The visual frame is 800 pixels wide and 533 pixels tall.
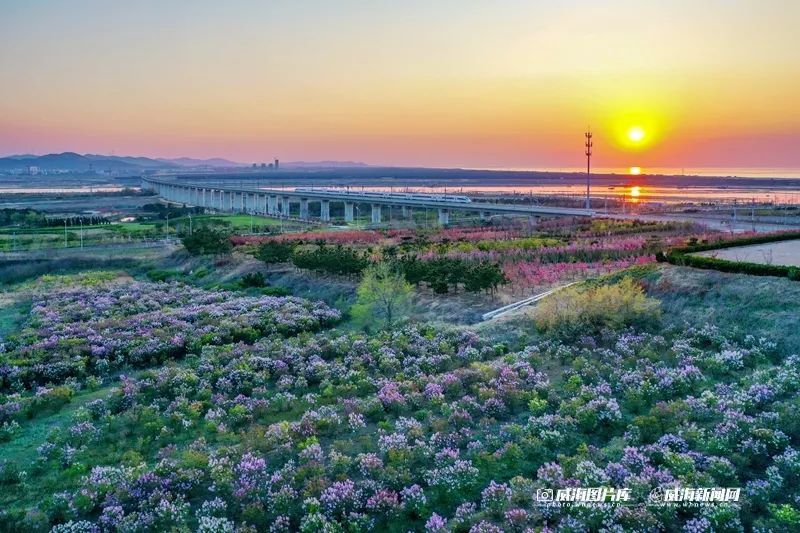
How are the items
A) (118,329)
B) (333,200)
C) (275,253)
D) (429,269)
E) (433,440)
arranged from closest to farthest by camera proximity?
1. (433,440)
2. (118,329)
3. (429,269)
4. (275,253)
5. (333,200)

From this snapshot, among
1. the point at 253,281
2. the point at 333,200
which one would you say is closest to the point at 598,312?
the point at 253,281

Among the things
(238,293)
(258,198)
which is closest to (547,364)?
(238,293)

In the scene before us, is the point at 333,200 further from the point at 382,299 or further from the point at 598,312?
the point at 598,312

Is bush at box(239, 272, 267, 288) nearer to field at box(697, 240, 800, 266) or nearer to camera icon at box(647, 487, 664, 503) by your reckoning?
field at box(697, 240, 800, 266)

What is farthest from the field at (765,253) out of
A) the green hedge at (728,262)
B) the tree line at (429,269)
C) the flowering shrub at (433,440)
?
the tree line at (429,269)

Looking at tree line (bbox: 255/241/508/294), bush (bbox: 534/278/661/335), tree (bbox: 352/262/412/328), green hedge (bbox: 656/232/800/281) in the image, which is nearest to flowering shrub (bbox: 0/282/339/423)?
tree (bbox: 352/262/412/328)

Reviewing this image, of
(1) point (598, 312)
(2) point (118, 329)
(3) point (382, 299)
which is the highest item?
(1) point (598, 312)

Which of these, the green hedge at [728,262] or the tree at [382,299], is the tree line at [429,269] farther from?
the green hedge at [728,262]
